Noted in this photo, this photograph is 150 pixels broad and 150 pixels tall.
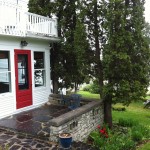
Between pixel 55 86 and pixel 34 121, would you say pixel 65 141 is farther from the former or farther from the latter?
pixel 55 86

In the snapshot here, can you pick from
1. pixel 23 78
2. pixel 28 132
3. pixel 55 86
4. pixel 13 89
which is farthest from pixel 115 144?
pixel 55 86

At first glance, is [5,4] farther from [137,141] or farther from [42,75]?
[137,141]

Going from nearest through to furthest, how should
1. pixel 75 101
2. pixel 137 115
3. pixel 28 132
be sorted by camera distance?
pixel 28 132 < pixel 75 101 < pixel 137 115

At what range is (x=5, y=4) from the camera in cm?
838

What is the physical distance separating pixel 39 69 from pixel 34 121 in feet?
10.3

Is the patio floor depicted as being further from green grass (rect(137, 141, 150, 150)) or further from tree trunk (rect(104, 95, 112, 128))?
green grass (rect(137, 141, 150, 150))

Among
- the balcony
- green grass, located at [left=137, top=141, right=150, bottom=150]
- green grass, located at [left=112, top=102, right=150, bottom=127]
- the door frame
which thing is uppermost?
the balcony

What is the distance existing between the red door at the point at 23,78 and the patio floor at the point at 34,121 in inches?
20.1

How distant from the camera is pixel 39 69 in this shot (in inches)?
429

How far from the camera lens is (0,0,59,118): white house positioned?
8.73 meters

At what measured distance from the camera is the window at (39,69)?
10766mm

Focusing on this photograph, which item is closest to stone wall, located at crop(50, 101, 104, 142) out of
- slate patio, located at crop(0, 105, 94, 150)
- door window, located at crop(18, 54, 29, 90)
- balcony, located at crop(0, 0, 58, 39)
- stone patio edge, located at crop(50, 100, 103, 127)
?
stone patio edge, located at crop(50, 100, 103, 127)

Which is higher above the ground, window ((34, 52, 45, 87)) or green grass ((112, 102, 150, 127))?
window ((34, 52, 45, 87))

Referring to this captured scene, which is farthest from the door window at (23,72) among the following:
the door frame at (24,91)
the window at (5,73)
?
the window at (5,73)
